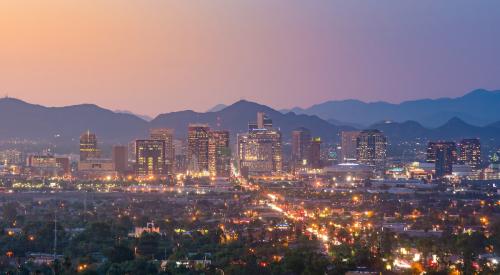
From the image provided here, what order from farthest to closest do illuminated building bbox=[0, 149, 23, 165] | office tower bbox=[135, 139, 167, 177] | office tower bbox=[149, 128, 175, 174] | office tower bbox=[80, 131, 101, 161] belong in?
illuminated building bbox=[0, 149, 23, 165], office tower bbox=[80, 131, 101, 161], office tower bbox=[149, 128, 175, 174], office tower bbox=[135, 139, 167, 177]

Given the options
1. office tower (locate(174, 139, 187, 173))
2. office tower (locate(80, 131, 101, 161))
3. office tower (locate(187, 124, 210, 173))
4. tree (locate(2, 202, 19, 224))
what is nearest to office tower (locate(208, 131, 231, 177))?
office tower (locate(187, 124, 210, 173))

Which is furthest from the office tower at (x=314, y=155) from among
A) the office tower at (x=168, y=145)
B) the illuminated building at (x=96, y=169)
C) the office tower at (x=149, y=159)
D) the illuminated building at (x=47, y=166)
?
the illuminated building at (x=47, y=166)

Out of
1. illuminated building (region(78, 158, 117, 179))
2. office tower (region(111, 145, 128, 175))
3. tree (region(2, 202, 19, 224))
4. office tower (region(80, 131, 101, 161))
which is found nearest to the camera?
tree (region(2, 202, 19, 224))

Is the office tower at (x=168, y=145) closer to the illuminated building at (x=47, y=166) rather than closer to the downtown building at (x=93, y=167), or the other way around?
the downtown building at (x=93, y=167)

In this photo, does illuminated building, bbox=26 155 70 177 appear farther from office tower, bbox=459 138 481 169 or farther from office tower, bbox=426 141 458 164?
office tower, bbox=459 138 481 169

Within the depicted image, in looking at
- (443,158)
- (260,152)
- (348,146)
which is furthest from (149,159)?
(348,146)
